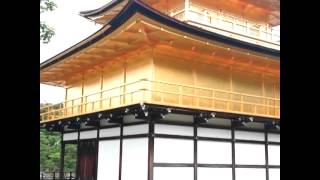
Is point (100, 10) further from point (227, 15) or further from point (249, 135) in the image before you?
point (249, 135)

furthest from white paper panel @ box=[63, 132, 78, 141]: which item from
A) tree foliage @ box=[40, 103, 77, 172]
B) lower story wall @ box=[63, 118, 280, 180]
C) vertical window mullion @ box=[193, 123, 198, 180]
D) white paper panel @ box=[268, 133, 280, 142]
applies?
white paper panel @ box=[268, 133, 280, 142]

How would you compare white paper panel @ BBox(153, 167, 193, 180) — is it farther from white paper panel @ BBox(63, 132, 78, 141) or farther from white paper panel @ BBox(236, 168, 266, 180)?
white paper panel @ BBox(63, 132, 78, 141)

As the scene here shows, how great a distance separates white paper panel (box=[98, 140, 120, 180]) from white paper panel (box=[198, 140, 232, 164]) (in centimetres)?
231

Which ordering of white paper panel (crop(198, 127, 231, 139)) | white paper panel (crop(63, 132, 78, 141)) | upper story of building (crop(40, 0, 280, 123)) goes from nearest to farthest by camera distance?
1. upper story of building (crop(40, 0, 280, 123))
2. white paper panel (crop(198, 127, 231, 139))
3. white paper panel (crop(63, 132, 78, 141))

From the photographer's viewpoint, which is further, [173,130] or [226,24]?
[226,24]

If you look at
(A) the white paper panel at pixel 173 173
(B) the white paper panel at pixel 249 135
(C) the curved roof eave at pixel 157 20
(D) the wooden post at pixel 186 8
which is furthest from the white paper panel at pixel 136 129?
(D) the wooden post at pixel 186 8

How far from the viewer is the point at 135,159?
1011cm

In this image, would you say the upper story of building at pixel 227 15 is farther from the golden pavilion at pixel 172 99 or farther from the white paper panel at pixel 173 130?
the white paper panel at pixel 173 130

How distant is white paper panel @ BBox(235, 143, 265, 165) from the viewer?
11210mm

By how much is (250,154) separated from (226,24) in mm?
5305

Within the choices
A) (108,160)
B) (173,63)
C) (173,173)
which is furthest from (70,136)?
(173,173)

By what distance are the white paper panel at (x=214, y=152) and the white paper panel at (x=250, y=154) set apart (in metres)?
0.37

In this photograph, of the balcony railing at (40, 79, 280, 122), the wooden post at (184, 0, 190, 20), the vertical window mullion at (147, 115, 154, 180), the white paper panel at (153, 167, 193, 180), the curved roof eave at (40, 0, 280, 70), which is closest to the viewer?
the curved roof eave at (40, 0, 280, 70)
